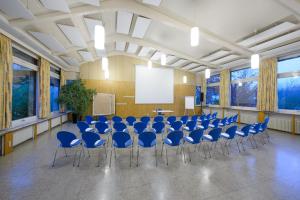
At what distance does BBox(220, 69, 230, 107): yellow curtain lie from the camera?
10758 mm

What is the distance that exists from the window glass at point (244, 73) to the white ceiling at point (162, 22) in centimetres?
188

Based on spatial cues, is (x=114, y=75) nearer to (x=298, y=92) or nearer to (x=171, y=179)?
(x=171, y=179)

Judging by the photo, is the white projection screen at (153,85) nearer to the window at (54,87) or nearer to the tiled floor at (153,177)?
the window at (54,87)

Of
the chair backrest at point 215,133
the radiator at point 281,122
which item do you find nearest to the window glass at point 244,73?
the radiator at point 281,122

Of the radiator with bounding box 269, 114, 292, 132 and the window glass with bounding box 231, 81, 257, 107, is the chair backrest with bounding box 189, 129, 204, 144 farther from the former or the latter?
the window glass with bounding box 231, 81, 257, 107

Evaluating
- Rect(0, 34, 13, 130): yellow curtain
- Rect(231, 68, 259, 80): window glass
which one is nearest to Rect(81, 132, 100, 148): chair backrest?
Rect(0, 34, 13, 130): yellow curtain

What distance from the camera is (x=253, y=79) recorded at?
909cm

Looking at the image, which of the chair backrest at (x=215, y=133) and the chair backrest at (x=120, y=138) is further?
the chair backrest at (x=215, y=133)

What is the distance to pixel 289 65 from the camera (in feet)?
24.0

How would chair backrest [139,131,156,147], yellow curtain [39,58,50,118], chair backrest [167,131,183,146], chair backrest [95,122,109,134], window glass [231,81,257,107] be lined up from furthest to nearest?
window glass [231,81,257,107], yellow curtain [39,58,50,118], chair backrest [95,122,109,134], chair backrest [167,131,183,146], chair backrest [139,131,156,147]

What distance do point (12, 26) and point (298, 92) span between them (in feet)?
36.8

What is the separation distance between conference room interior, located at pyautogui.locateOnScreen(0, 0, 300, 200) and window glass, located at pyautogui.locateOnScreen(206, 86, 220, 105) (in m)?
1.84

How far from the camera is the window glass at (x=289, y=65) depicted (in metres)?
7.04

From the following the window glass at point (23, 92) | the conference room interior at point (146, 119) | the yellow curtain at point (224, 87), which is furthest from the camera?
the yellow curtain at point (224, 87)
